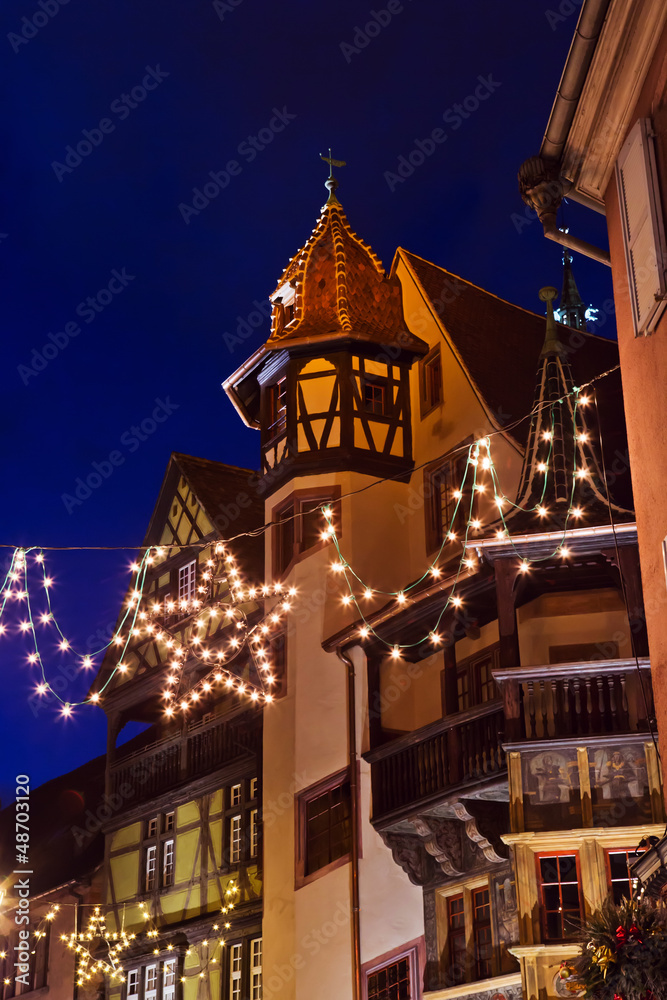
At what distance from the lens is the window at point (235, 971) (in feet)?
77.8

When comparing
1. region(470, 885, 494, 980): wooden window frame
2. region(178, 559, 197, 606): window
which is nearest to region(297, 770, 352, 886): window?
region(470, 885, 494, 980): wooden window frame

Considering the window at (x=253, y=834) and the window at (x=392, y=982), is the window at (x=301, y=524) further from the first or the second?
the window at (x=392, y=982)

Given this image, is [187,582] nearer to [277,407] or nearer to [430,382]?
[277,407]

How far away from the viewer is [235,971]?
2388cm

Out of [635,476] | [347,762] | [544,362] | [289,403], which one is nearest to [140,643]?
[289,403]

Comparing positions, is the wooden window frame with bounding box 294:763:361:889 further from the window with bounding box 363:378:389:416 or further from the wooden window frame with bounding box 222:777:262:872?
the window with bounding box 363:378:389:416

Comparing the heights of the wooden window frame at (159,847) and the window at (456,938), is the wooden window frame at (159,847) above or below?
above

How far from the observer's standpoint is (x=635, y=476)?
11.6 metres

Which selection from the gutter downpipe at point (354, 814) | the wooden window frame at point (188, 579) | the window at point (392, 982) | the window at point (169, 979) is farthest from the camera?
the wooden window frame at point (188, 579)

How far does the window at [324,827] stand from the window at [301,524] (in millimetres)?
4022

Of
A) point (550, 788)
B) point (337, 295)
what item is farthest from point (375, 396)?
point (550, 788)

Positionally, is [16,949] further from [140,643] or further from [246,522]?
[246,522]

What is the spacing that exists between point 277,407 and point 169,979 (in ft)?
35.1

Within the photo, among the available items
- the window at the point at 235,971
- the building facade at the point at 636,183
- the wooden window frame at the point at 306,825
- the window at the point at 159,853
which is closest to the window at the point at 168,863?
the window at the point at 159,853
